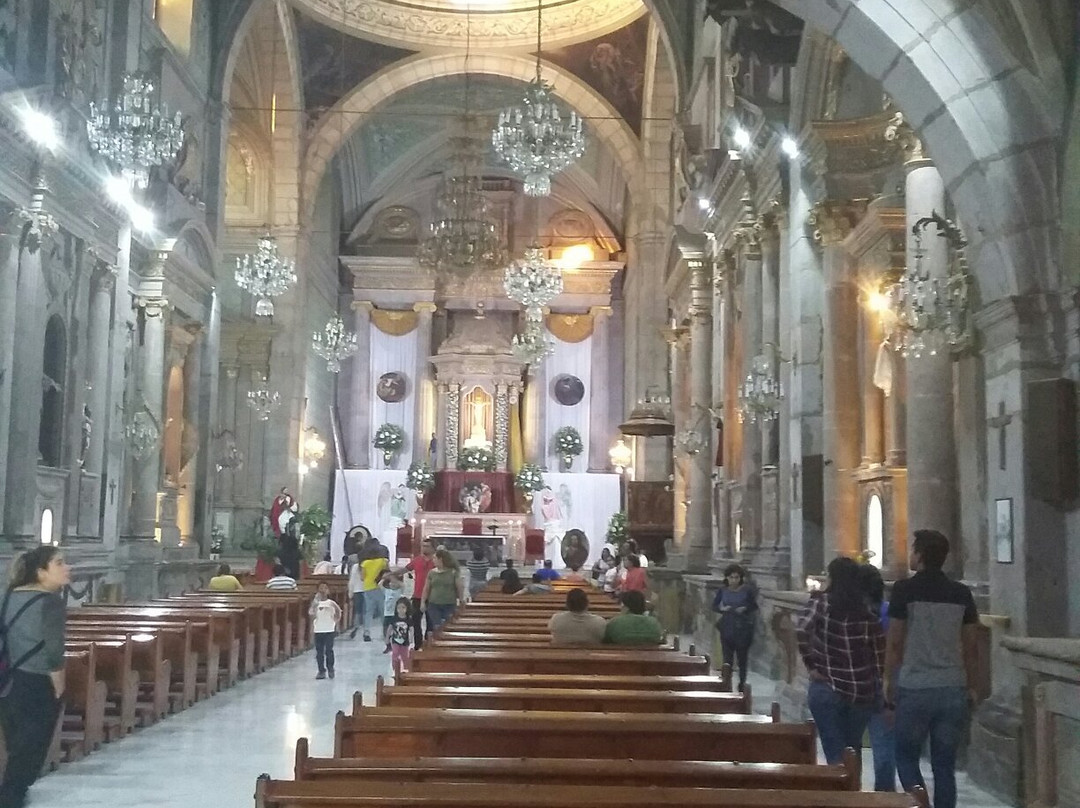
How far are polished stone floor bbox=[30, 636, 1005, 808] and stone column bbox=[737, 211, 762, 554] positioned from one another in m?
2.02

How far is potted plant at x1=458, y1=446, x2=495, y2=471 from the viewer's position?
96.8 feet

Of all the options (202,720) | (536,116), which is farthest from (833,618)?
(536,116)

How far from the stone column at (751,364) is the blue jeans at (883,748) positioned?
7330mm

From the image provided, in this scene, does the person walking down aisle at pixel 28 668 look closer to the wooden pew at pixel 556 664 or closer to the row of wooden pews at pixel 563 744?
the row of wooden pews at pixel 563 744

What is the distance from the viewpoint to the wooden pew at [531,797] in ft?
10.5

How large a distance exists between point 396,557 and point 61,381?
529 inches

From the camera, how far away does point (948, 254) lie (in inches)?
336

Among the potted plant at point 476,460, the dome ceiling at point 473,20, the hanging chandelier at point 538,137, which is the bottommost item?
the potted plant at point 476,460

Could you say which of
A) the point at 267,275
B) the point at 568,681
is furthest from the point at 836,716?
the point at 267,275

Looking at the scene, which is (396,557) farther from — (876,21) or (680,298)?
(876,21)

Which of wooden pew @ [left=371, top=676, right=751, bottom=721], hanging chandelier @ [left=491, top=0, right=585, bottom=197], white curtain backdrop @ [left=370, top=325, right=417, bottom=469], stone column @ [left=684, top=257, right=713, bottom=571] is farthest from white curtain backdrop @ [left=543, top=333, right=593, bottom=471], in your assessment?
wooden pew @ [left=371, top=676, right=751, bottom=721]

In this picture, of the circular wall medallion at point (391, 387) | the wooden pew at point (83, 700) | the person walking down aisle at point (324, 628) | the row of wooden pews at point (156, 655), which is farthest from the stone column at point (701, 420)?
the circular wall medallion at point (391, 387)

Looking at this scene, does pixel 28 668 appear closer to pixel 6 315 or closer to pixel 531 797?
pixel 531 797

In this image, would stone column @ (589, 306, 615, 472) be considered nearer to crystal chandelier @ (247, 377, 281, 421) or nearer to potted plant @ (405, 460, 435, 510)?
potted plant @ (405, 460, 435, 510)
